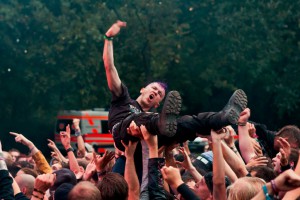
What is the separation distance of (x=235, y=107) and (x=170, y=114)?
60 centimetres

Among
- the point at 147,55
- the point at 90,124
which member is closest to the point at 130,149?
the point at 90,124

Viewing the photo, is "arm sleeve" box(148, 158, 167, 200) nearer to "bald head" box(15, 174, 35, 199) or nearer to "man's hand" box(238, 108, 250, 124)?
"bald head" box(15, 174, 35, 199)

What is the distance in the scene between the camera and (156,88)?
785cm

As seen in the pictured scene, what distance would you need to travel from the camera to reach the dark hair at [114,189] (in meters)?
5.37

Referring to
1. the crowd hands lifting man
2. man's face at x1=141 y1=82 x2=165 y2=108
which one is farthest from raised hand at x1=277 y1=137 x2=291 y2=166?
man's face at x1=141 y1=82 x2=165 y2=108

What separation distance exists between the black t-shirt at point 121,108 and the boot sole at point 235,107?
1.22 meters

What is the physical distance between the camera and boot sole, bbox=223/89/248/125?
6.40 m

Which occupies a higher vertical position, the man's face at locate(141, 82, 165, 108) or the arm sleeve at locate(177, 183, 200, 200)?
the man's face at locate(141, 82, 165, 108)

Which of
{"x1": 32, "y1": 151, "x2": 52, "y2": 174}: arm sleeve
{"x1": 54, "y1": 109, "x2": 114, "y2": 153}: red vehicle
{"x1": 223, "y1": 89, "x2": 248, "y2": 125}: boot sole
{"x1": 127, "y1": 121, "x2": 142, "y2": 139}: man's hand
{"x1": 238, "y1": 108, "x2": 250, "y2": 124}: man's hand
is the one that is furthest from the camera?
{"x1": 54, "y1": 109, "x2": 114, "y2": 153}: red vehicle

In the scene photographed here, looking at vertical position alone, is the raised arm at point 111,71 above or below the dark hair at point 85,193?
above

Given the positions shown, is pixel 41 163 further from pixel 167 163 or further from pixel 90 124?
pixel 90 124

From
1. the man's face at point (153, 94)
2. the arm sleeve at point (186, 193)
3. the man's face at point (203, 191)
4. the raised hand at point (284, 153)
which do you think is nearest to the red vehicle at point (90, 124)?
the man's face at point (153, 94)

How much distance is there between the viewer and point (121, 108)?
24.6 ft

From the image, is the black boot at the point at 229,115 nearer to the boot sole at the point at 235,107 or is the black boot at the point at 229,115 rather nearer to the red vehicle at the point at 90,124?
the boot sole at the point at 235,107
